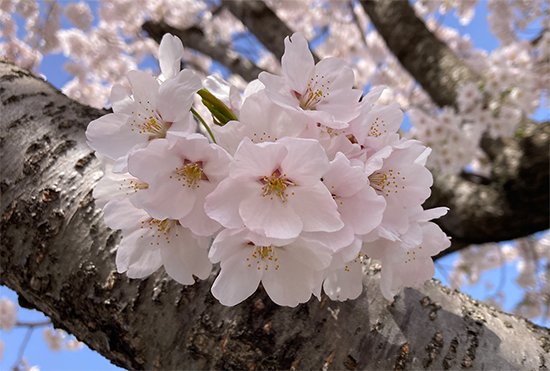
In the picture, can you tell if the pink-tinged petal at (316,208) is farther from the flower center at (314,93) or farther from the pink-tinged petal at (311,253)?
the flower center at (314,93)

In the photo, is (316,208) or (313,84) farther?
(313,84)

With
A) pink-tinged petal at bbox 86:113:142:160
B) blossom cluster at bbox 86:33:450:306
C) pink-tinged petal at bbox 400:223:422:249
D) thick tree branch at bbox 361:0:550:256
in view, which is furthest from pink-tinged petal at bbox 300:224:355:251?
thick tree branch at bbox 361:0:550:256

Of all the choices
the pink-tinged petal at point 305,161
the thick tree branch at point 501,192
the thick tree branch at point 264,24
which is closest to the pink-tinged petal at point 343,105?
the pink-tinged petal at point 305,161

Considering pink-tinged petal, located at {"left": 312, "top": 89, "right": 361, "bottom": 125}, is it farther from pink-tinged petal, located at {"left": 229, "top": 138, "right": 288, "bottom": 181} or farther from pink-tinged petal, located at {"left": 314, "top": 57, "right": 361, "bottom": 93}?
pink-tinged petal, located at {"left": 229, "top": 138, "right": 288, "bottom": 181}

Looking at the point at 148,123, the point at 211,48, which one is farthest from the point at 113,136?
the point at 211,48

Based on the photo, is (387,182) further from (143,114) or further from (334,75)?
(143,114)

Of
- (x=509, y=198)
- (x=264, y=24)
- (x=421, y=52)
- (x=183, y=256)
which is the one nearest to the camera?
(x=183, y=256)

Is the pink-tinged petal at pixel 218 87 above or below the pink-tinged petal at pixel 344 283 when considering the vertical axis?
above
